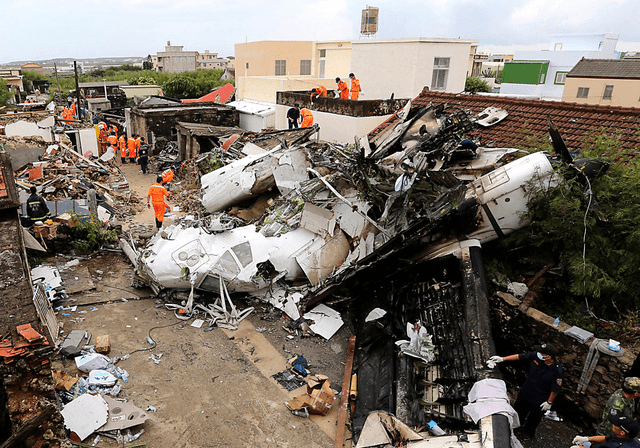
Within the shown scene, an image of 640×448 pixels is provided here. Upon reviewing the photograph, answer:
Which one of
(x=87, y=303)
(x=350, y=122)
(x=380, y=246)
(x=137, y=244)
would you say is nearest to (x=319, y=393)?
(x=380, y=246)

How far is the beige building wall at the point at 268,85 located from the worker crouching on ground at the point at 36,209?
14.3 metres

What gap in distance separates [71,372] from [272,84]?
62.1ft

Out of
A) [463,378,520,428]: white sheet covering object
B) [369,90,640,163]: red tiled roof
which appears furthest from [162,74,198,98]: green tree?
[463,378,520,428]: white sheet covering object

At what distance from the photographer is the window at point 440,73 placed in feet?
50.7

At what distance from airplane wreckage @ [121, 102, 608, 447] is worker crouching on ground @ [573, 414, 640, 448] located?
103cm

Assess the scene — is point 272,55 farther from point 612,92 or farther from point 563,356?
point 563,356

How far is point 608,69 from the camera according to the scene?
20781 mm

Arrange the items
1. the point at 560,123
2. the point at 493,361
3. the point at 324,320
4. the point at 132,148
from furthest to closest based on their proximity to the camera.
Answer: the point at 132,148, the point at 560,123, the point at 324,320, the point at 493,361

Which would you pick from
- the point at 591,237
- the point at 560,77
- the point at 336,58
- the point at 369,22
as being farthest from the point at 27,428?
the point at 560,77

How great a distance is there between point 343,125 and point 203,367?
863cm

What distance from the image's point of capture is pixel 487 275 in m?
6.25

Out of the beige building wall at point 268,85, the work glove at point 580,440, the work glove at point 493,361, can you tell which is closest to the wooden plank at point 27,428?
the work glove at point 493,361

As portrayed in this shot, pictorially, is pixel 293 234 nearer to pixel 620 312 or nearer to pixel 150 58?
pixel 620 312

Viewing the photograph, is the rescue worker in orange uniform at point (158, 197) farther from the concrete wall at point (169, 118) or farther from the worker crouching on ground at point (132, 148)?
the concrete wall at point (169, 118)
